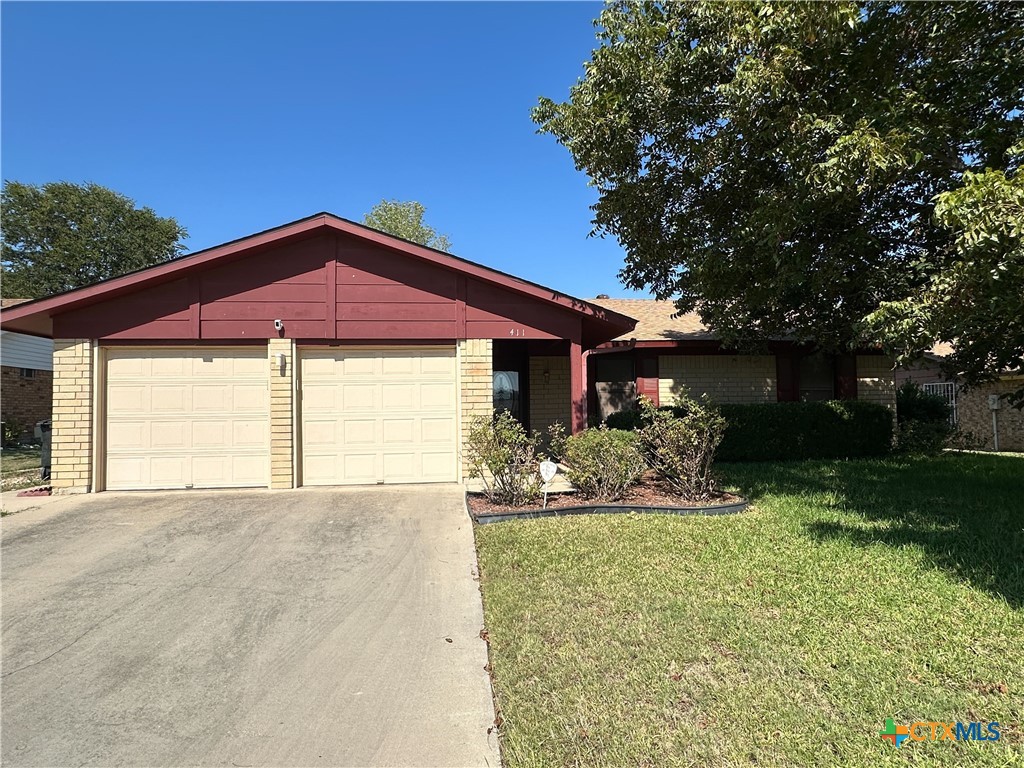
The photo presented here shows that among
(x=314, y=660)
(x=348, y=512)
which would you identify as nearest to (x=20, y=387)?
(x=348, y=512)

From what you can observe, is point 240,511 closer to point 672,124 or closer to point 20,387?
point 672,124

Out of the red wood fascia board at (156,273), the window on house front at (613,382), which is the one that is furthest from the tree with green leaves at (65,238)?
the window on house front at (613,382)

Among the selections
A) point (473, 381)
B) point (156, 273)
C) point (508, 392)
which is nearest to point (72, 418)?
point (156, 273)

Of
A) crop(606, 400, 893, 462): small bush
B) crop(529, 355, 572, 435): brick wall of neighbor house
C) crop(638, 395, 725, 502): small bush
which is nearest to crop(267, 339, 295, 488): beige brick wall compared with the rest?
crop(638, 395, 725, 502): small bush

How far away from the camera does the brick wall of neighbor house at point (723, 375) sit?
13.5 m

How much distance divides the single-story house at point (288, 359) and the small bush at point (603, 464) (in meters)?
1.83

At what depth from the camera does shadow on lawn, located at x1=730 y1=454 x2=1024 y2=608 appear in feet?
16.0

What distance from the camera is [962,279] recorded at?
16.0ft

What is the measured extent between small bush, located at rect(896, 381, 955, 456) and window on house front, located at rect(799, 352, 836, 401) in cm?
180

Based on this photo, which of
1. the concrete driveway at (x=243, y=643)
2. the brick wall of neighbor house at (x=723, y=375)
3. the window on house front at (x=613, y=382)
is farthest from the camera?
the window on house front at (x=613, y=382)

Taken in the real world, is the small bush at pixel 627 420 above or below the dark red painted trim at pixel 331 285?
below

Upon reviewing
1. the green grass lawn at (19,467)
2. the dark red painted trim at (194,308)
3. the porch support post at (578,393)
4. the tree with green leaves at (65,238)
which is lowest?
the green grass lawn at (19,467)

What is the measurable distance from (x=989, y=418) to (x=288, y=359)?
20052 millimetres

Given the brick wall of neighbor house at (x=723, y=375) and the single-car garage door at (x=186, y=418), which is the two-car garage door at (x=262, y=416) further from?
the brick wall of neighbor house at (x=723, y=375)
